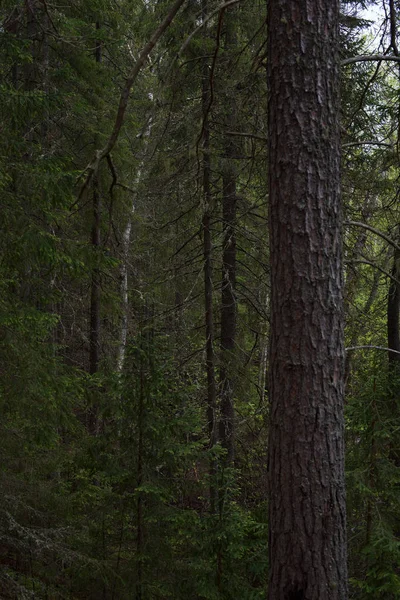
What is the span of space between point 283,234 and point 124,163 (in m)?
8.75

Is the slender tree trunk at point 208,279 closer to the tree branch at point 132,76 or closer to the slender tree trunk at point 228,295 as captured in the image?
the slender tree trunk at point 228,295

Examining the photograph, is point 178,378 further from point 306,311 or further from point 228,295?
point 306,311

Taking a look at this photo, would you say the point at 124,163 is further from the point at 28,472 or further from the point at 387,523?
the point at 387,523

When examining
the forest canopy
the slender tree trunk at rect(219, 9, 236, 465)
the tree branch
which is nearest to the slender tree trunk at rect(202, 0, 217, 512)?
the forest canopy

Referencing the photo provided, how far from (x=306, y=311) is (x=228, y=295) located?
284 inches

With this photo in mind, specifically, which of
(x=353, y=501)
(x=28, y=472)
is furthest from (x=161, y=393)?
(x=353, y=501)

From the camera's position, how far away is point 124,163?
11125mm

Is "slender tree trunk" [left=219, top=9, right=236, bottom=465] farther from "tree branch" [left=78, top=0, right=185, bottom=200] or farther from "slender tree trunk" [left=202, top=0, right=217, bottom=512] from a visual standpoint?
"tree branch" [left=78, top=0, right=185, bottom=200]

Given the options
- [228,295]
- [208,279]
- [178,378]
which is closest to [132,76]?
[178,378]

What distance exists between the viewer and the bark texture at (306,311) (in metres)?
2.88

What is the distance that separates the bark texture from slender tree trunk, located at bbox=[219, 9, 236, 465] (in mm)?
5787

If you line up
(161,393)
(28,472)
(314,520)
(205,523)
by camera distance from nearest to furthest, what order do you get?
(314,520) < (205,523) < (161,393) < (28,472)

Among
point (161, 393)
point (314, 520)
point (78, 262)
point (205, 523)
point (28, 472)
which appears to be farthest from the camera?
point (78, 262)

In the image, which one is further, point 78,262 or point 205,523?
point 78,262
